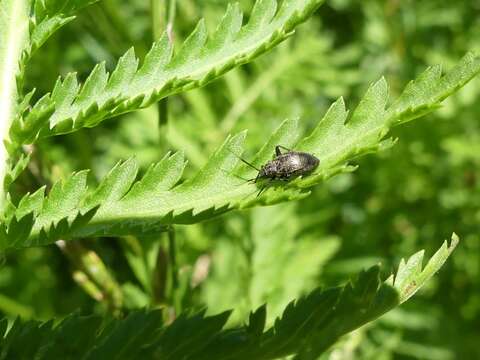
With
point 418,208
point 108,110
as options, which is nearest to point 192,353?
point 108,110

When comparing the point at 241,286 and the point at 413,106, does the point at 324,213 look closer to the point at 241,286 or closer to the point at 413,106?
the point at 241,286

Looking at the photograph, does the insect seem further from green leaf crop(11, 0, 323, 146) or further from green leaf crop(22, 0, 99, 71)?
green leaf crop(22, 0, 99, 71)

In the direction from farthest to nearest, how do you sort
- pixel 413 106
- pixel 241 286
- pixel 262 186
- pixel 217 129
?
pixel 217 129 < pixel 241 286 < pixel 262 186 < pixel 413 106

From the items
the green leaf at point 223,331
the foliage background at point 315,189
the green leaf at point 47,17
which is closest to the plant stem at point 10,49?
the green leaf at point 47,17

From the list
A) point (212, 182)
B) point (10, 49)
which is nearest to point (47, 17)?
point (10, 49)

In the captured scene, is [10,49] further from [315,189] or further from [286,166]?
[315,189]

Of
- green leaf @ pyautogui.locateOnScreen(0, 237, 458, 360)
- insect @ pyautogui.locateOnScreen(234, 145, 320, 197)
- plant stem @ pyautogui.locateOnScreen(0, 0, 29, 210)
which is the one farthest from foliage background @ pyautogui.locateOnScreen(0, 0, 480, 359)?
plant stem @ pyautogui.locateOnScreen(0, 0, 29, 210)
